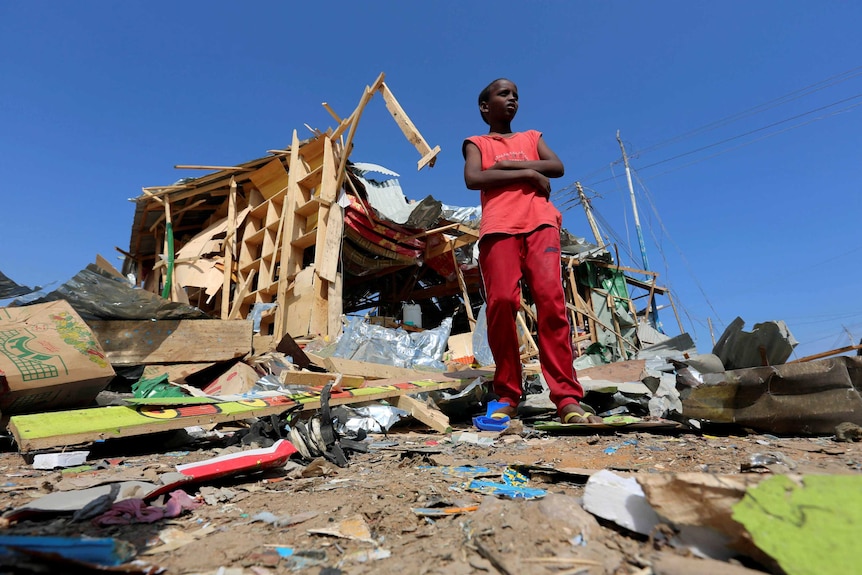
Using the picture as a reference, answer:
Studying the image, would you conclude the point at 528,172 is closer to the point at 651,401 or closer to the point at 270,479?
the point at 651,401

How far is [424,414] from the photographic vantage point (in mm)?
2734

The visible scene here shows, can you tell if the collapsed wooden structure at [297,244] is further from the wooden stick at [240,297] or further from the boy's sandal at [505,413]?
the boy's sandal at [505,413]

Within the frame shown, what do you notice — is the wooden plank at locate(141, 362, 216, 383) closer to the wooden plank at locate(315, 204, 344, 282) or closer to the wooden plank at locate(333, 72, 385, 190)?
the wooden plank at locate(315, 204, 344, 282)

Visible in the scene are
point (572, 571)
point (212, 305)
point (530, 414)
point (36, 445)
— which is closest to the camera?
point (572, 571)

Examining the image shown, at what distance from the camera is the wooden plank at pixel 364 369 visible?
3.91 meters

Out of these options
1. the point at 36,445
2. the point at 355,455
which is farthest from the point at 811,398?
the point at 36,445

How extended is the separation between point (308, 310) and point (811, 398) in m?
5.39

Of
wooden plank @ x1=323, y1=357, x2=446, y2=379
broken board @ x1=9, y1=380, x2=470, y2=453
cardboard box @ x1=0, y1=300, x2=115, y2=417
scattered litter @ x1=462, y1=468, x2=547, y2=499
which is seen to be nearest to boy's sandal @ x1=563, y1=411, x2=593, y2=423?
scattered litter @ x1=462, y1=468, x2=547, y2=499

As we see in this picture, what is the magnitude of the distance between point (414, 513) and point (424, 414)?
161 cm

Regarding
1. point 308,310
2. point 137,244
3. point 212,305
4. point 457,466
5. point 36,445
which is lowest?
point 457,466

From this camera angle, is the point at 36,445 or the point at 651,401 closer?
the point at 36,445

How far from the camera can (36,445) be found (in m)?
1.78

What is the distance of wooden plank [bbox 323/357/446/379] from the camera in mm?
3906

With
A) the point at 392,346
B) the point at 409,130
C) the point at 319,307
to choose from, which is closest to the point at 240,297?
the point at 319,307
